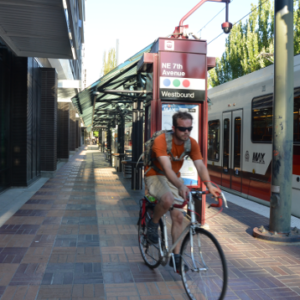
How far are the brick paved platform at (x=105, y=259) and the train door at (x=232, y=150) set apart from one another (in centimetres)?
211

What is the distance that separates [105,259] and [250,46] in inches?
1147

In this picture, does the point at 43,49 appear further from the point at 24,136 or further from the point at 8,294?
the point at 8,294

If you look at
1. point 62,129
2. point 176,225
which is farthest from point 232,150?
point 62,129

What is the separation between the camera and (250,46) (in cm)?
3041

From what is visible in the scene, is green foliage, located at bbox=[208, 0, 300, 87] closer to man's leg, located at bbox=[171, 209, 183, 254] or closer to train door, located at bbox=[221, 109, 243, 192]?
train door, located at bbox=[221, 109, 243, 192]

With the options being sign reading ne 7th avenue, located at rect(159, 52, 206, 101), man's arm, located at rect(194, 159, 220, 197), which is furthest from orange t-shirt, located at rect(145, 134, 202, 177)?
sign reading ne 7th avenue, located at rect(159, 52, 206, 101)

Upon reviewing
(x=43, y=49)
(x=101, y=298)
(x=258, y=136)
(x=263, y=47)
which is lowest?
(x=101, y=298)

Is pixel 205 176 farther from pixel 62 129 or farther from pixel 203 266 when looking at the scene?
pixel 62 129

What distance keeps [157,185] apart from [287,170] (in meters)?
2.64

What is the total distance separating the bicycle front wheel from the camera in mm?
2994

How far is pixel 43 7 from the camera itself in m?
6.47

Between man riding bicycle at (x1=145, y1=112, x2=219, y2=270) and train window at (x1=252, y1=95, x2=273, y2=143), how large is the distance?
4758 millimetres

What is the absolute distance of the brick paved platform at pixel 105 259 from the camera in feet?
11.9

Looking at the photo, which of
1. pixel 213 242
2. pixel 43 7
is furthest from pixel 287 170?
pixel 43 7
